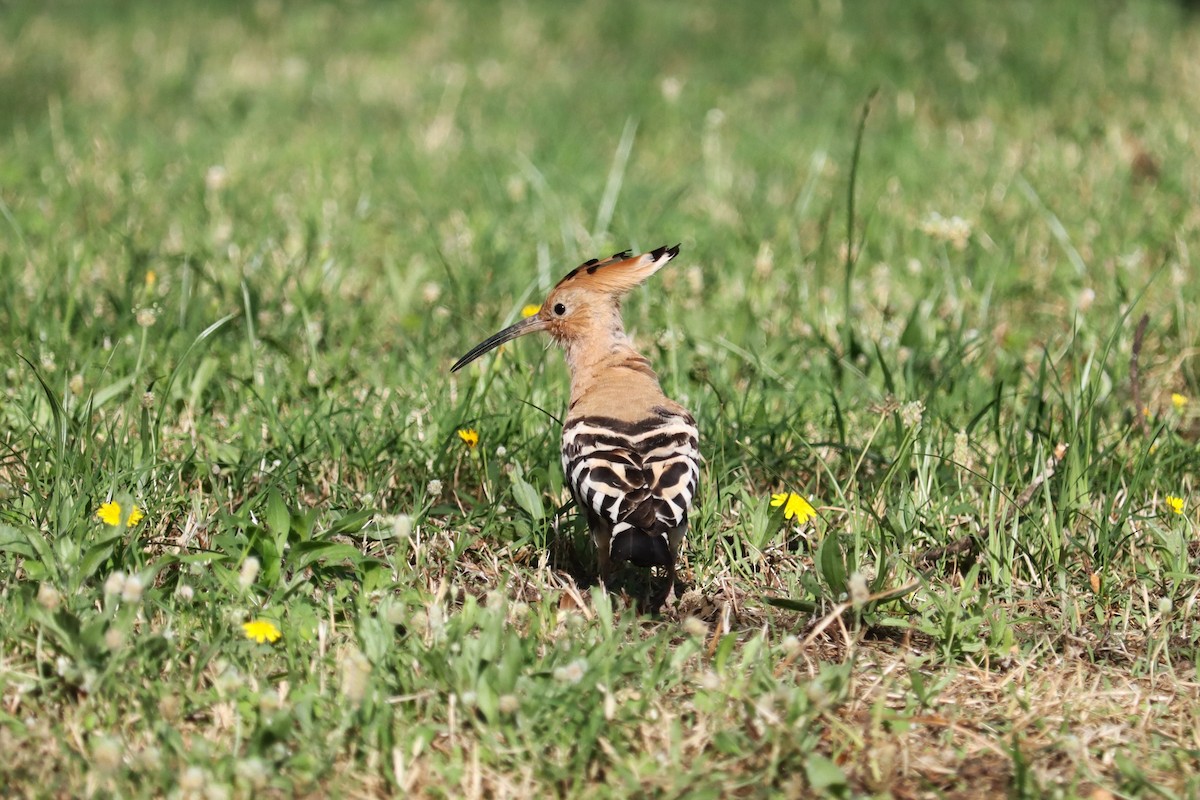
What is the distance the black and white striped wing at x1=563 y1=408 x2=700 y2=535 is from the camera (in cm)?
297

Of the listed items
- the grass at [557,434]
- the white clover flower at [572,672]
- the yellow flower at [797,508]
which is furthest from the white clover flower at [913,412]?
the white clover flower at [572,672]

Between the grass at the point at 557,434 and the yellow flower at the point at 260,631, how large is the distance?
0.03 meters

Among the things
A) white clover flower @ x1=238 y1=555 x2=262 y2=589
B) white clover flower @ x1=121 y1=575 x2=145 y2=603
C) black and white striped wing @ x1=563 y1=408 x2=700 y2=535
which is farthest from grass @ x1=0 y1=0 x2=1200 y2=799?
black and white striped wing @ x1=563 y1=408 x2=700 y2=535

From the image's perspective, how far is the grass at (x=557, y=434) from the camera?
258 cm

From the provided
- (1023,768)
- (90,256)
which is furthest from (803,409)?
(90,256)

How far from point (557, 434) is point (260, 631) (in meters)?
1.23

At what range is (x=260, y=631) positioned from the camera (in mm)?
2785

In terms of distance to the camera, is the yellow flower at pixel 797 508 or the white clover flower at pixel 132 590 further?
the yellow flower at pixel 797 508

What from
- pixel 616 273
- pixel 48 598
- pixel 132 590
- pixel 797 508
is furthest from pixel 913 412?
pixel 48 598

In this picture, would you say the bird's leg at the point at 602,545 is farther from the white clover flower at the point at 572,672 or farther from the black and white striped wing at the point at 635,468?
the white clover flower at the point at 572,672

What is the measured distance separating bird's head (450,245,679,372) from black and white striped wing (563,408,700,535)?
24.9 inches

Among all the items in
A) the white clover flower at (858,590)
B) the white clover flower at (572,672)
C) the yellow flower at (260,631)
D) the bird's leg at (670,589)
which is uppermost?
the white clover flower at (858,590)

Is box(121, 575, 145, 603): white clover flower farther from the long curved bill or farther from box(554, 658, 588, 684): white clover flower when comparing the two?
the long curved bill

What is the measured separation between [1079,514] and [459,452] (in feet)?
5.25
